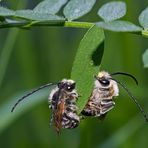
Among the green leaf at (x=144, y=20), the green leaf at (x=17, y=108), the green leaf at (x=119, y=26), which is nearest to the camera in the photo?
the green leaf at (x=119, y=26)

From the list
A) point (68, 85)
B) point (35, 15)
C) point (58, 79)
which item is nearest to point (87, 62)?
point (68, 85)

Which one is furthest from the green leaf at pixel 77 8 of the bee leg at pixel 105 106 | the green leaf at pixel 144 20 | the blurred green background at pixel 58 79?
the blurred green background at pixel 58 79

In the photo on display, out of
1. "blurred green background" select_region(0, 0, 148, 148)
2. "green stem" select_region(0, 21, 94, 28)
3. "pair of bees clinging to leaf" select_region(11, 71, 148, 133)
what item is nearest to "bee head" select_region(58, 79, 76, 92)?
"pair of bees clinging to leaf" select_region(11, 71, 148, 133)

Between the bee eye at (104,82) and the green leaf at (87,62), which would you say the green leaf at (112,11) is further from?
the bee eye at (104,82)

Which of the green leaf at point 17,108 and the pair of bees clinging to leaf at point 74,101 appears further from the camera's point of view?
the green leaf at point 17,108

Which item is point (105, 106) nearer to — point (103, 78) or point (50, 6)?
point (103, 78)

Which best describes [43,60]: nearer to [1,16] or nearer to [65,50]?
[65,50]
